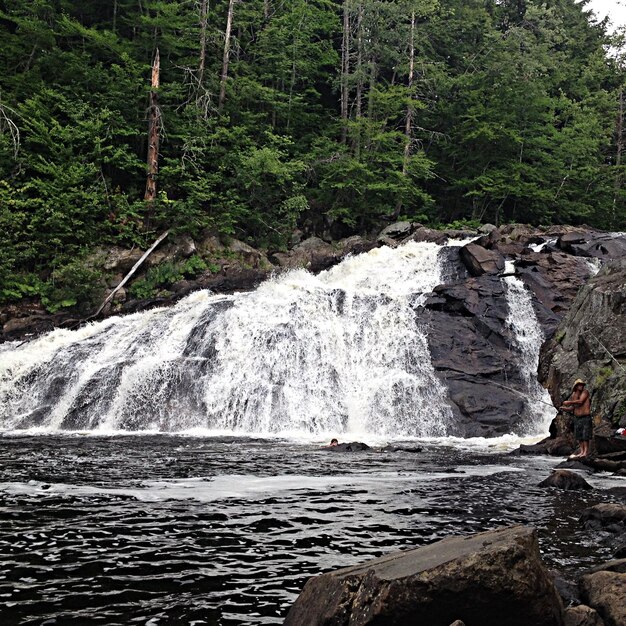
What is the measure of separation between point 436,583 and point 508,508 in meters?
4.34

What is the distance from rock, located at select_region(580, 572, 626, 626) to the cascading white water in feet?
44.1

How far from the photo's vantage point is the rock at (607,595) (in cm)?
395

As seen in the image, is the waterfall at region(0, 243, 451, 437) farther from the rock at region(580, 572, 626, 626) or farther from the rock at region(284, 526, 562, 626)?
the rock at region(284, 526, 562, 626)

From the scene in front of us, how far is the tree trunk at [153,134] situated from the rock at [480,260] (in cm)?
1514

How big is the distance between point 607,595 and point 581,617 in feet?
1.19

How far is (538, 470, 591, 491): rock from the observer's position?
898cm

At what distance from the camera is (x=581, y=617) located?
392 cm

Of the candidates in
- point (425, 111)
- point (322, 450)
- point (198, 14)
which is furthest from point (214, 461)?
point (425, 111)

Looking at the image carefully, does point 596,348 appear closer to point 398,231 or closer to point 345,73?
point 398,231

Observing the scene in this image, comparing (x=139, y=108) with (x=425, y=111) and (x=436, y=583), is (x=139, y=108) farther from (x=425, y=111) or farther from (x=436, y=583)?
(x=436, y=583)

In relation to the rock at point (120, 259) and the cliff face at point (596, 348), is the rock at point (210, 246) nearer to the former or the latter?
the rock at point (120, 259)

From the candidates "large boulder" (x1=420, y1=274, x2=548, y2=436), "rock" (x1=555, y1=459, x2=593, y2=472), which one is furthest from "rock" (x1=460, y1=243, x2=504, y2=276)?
Answer: "rock" (x1=555, y1=459, x2=593, y2=472)

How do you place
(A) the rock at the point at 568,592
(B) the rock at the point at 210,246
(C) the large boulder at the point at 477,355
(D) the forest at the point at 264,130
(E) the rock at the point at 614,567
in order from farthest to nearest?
(B) the rock at the point at 210,246, (D) the forest at the point at 264,130, (C) the large boulder at the point at 477,355, (E) the rock at the point at 614,567, (A) the rock at the point at 568,592

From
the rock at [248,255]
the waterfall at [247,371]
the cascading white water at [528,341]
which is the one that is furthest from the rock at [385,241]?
the waterfall at [247,371]
